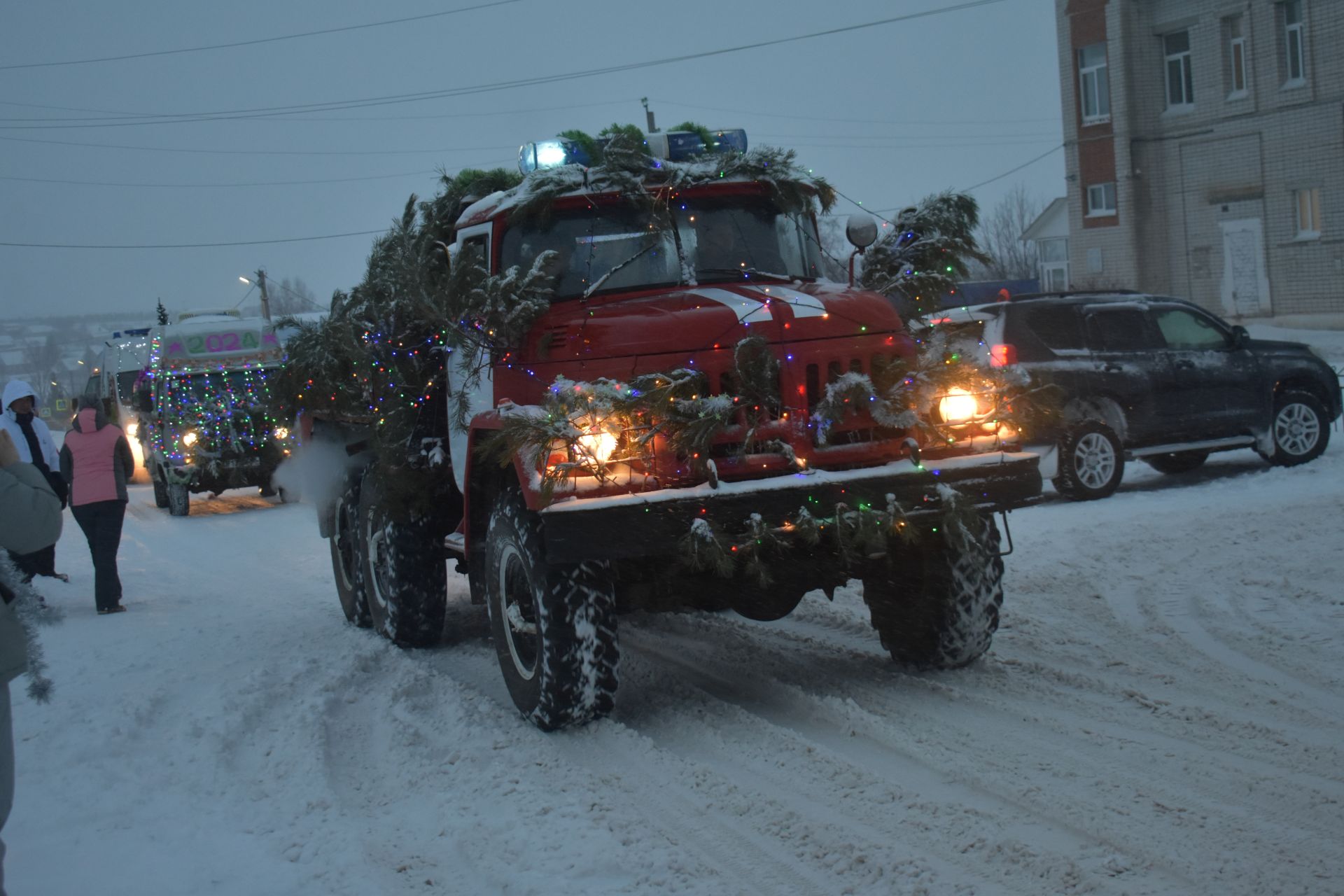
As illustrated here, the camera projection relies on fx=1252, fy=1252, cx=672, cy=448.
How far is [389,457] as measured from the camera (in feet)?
24.7

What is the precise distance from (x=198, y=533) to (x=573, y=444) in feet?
41.3

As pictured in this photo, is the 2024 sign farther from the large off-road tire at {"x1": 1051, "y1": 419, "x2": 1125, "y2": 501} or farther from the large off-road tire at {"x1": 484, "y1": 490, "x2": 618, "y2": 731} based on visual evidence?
the large off-road tire at {"x1": 484, "y1": 490, "x2": 618, "y2": 731}

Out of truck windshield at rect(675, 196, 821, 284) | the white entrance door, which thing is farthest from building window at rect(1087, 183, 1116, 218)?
truck windshield at rect(675, 196, 821, 284)

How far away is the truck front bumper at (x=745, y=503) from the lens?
198 inches

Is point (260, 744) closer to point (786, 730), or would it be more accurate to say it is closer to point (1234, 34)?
point (786, 730)

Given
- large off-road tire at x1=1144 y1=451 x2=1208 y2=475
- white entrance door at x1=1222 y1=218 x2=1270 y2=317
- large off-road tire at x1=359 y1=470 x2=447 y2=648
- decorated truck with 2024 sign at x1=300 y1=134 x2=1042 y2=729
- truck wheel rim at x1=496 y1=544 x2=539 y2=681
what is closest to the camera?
decorated truck with 2024 sign at x1=300 y1=134 x2=1042 y2=729

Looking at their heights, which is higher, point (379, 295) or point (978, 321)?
point (379, 295)

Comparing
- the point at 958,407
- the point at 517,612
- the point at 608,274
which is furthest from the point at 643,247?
the point at 517,612

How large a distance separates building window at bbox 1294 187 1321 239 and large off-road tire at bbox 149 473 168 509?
2558cm

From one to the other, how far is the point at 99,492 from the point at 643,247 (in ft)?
19.9

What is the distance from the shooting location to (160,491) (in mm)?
20156

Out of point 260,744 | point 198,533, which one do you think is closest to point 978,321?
point 260,744

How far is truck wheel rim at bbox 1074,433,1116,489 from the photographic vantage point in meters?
11.8

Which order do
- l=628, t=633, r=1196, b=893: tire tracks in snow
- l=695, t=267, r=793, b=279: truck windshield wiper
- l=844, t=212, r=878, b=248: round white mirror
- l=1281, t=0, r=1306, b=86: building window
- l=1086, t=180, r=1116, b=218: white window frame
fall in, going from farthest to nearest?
l=1086, t=180, r=1116, b=218: white window frame < l=1281, t=0, r=1306, b=86: building window < l=844, t=212, r=878, b=248: round white mirror < l=695, t=267, r=793, b=279: truck windshield wiper < l=628, t=633, r=1196, b=893: tire tracks in snow
